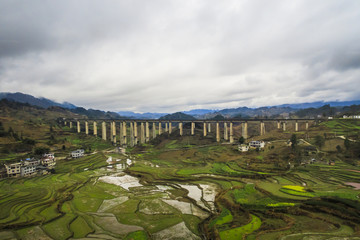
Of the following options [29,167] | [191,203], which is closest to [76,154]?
[29,167]

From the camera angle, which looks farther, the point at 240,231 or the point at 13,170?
the point at 13,170

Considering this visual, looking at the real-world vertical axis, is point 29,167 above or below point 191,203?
above

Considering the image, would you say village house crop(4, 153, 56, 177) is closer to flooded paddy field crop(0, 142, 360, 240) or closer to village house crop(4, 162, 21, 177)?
village house crop(4, 162, 21, 177)

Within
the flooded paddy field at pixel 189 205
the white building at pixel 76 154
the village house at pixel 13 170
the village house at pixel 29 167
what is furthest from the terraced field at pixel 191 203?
the white building at pixel 76 154

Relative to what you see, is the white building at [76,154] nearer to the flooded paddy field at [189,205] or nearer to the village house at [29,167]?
the village house at [29,167]

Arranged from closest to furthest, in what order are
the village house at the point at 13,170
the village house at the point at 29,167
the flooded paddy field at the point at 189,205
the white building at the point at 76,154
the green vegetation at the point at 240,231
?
the green vegetation at the point at 240,231
the flooded paddy field at the point at 189,205
the village house at the point at 13,170
the village house at the point at 29,167
the white building at the point at 76,154

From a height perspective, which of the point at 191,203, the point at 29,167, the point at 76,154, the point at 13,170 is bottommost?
the point at 191,203

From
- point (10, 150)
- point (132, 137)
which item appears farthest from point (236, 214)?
point (132, 137)

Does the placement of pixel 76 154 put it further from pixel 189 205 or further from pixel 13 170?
pixel 189 205

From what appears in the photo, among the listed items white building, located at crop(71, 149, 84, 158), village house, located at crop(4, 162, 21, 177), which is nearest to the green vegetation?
village house, located at crop(4, 162, 21, 177)
